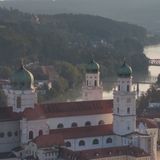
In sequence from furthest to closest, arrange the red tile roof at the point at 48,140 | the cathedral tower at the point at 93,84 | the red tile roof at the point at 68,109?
the cathedral tower at the point at 93,84 → the red tile roof at the point at 68,109 → the red tile roof at the point at 48,140

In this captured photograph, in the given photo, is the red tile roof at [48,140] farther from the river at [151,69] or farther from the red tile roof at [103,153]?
the river at [151,69]

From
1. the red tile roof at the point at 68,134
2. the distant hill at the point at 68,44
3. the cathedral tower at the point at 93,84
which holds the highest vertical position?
the distant hill at the point at 68,44

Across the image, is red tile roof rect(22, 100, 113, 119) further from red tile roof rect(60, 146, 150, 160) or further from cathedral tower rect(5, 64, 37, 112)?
red tile roof rect(60, 146, 150, 160)

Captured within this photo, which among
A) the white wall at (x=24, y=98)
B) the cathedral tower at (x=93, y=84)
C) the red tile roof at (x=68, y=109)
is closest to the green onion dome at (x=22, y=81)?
the white wall at (x=24, y=98)

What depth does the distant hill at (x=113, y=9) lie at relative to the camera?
13179 centimetres

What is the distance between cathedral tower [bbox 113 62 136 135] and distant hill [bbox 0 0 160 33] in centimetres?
9359

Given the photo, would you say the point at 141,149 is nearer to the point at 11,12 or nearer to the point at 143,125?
the point at 143,125

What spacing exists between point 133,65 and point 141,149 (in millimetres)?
31651

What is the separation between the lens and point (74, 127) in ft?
89.6

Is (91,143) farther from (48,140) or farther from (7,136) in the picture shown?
(7,136)

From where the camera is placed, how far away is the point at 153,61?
60.8 meters

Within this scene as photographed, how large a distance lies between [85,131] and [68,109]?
2.87ft

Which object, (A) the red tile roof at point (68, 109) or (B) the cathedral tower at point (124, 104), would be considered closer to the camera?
(A) the red tile roof at point (68, 109)

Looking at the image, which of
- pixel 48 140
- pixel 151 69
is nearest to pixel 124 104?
pixel 48 140
